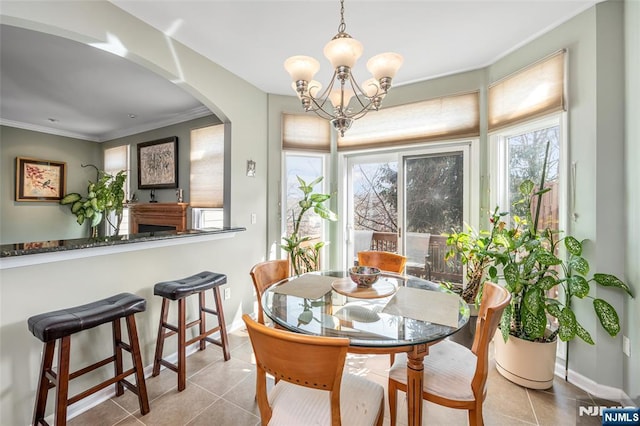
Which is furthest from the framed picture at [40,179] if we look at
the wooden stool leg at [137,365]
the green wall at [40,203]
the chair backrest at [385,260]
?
the chair backrest at [385,260]

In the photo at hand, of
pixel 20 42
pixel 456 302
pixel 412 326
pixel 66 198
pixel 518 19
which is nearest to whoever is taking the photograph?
pixel 412 326

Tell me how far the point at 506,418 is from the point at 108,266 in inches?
113

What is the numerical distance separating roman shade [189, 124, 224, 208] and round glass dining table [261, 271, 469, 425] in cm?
208

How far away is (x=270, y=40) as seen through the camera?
7.70 feet

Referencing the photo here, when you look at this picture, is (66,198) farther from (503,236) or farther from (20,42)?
(503,236)

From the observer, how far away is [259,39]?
2.33 metres

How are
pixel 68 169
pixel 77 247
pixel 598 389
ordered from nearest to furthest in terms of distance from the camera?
pixel 77 247 < pixel 598 389 < pixel 68 169

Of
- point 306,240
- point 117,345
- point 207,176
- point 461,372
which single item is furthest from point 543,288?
point 207,176

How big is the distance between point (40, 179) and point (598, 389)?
7.35 m

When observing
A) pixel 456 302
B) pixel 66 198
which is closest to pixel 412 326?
pixel 456 302

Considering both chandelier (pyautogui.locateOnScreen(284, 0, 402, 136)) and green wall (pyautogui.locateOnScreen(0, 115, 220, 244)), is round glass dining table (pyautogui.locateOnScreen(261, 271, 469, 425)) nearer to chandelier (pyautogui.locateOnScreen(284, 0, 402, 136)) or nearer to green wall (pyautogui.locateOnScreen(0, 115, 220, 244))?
chandelier (pyautogui.locateOnScreen(284, 0, 402, 136))

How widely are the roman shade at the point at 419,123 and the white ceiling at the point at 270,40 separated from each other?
32 cm

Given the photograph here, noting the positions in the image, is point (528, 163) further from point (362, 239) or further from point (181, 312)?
point (181, 312)


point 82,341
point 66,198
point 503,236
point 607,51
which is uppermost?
point 607,51
